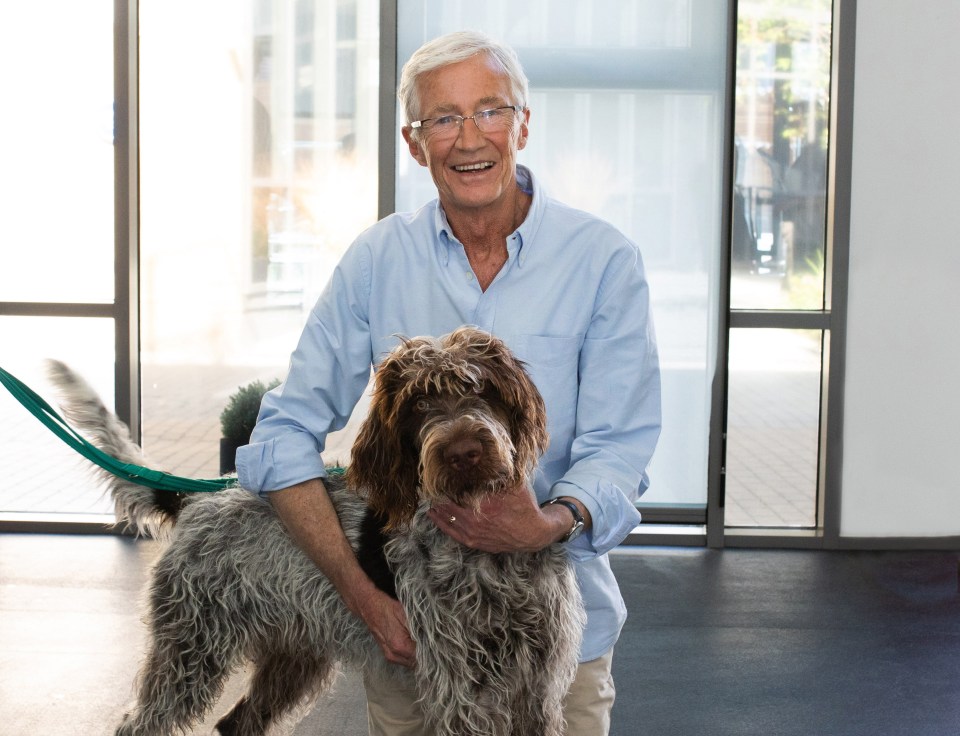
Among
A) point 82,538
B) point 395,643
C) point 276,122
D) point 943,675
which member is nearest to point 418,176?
point 276,122

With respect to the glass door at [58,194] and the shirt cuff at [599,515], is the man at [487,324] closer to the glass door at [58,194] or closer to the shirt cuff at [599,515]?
the shirt cuff at [599,515]

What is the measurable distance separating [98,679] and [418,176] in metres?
2.86

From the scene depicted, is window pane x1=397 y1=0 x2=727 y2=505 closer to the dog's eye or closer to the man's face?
the man's face

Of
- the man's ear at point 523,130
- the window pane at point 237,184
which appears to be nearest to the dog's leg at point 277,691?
the man's ear at point 523,130

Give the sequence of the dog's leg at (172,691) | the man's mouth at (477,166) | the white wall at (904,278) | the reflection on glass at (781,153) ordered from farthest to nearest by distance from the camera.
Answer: the reflection on glass at (781,153) → the white wall at (904,278) → the dog's leg at (172,691) → the man's mouth at (477,166)

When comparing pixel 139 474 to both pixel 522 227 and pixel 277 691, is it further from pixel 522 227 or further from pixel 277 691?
pixel 522 227

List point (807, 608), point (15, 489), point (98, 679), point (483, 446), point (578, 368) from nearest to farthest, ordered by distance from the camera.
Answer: point (483, 446) < point (578, 368) < point (98, 679) < point (807, 608) < point (15, 489)

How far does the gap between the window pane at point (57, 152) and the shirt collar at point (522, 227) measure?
400 cm

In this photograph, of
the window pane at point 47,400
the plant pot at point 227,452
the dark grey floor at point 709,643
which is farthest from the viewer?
the window pane at point 47,400

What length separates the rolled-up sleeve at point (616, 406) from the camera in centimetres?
190

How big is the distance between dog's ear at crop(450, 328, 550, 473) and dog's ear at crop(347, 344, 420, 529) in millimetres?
128

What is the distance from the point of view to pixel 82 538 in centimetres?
546

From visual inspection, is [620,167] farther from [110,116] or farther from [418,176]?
[110,116]

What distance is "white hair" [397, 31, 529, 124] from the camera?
1919 mm
